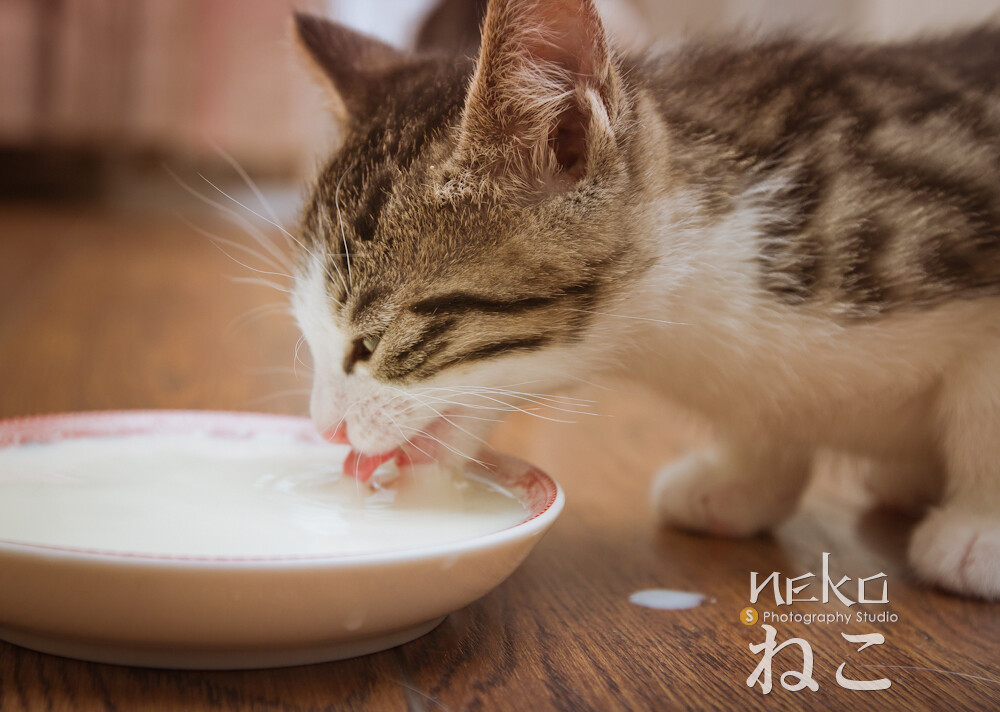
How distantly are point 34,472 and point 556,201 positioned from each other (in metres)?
0.49

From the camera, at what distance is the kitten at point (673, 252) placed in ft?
2.65

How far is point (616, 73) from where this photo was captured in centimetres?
81

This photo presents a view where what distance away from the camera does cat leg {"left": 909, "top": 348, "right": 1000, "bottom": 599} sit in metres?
0.85

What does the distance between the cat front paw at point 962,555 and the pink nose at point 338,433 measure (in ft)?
1.79

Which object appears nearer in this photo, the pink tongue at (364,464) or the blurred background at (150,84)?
the pink tongue at (364,464)

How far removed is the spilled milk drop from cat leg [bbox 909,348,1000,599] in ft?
0.75

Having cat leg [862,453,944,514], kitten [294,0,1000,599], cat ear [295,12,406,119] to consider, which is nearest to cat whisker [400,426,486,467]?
kitten [294,0,1000,599]

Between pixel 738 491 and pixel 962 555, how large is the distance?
0.81 ft

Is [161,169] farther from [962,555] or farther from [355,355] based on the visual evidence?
[962,555]

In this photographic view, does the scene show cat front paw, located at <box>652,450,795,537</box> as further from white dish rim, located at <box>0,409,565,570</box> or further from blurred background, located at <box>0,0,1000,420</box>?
blurred background, located at <box>0,0,1000,420</box>

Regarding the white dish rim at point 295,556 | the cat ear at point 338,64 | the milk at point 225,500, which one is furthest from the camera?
the cat ear at point 338,64

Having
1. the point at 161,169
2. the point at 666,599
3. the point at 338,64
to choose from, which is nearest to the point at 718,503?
the point at 666,599

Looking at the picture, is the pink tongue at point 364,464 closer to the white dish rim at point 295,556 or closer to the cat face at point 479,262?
the cat face at point 479,262

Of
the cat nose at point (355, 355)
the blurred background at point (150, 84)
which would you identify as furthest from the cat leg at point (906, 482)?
the blurred background at point (150, 84)
